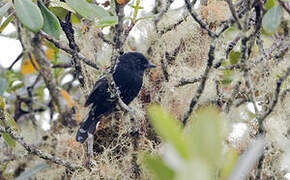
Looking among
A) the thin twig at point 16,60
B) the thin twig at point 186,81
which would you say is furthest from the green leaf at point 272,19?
the thin twig at point 16,60

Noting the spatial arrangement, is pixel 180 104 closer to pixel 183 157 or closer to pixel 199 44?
pixel 199 44

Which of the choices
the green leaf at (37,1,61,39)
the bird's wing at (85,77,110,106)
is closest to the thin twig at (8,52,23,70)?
the bird's wing at (85,77,110,106)

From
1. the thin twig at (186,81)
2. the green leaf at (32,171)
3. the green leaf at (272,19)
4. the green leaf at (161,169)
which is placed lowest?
the green leaf at (32,171)

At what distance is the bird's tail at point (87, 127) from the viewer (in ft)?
9.35

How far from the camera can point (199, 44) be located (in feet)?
9.48

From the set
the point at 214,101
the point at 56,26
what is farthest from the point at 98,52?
the point at 214,101

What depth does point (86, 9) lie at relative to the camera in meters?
2.52

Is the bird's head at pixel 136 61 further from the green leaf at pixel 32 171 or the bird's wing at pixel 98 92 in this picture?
the green leaf at pixel 32 171

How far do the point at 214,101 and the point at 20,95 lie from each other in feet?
7.28

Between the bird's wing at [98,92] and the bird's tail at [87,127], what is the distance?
0.38 ft

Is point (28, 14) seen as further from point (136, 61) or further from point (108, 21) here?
point (136, 61)

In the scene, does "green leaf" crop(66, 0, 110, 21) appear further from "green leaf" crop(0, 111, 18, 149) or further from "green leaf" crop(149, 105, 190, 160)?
"green leaf" crop(149, 105, 190, 160)

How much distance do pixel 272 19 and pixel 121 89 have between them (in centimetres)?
169

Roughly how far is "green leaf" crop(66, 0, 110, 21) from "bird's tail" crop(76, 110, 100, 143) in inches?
28.4
